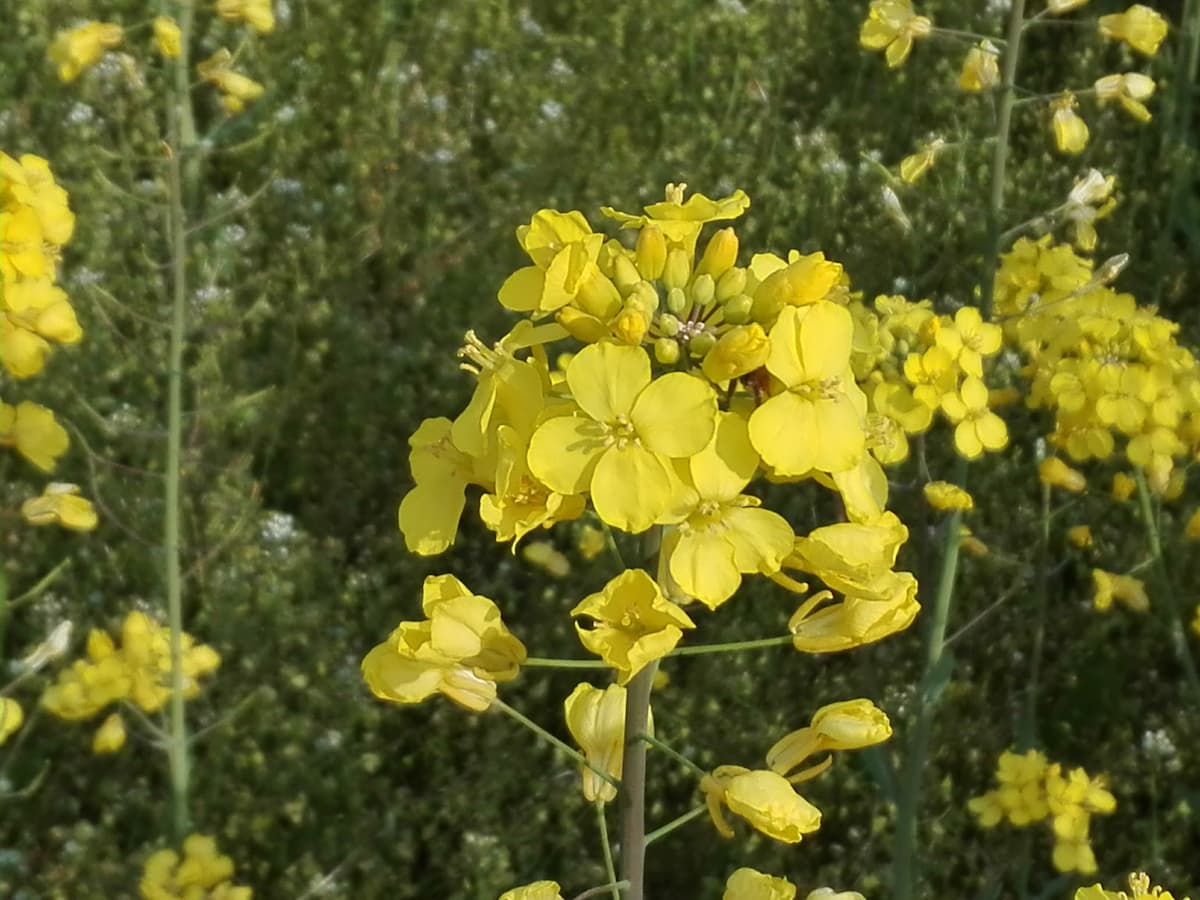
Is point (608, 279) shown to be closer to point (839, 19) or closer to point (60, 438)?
point (60, 438)

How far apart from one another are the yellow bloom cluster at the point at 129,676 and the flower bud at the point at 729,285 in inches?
62.2

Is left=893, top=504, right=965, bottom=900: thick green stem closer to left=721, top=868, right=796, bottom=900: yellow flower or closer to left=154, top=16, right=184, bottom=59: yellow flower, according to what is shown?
left=721, top=868, right=796, bottom=900: yellow flower

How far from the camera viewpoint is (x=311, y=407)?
131 inches

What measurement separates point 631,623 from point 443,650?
0.63ft

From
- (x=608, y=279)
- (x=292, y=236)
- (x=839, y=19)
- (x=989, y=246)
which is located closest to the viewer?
(x=608, y=279)

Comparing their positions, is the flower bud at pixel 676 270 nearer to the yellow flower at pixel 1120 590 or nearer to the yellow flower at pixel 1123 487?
the yellow flower at pixel 1123 487

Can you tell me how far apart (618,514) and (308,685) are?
6.44 feet

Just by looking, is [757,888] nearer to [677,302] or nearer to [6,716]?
[677,302]

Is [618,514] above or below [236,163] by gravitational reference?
above

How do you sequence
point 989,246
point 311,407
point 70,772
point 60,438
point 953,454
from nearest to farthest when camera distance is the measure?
point 60,438 < point 989,246 < point 70,772 < point 953,454 < point 311,407

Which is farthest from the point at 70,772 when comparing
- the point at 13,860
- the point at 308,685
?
the point at 308,685

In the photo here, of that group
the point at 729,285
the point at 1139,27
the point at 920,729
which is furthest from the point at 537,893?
the point at 1139,27

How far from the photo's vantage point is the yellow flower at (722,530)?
1141mm

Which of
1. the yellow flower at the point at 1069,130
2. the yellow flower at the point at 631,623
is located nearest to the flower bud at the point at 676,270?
the yellow flower at the point at 631,623
